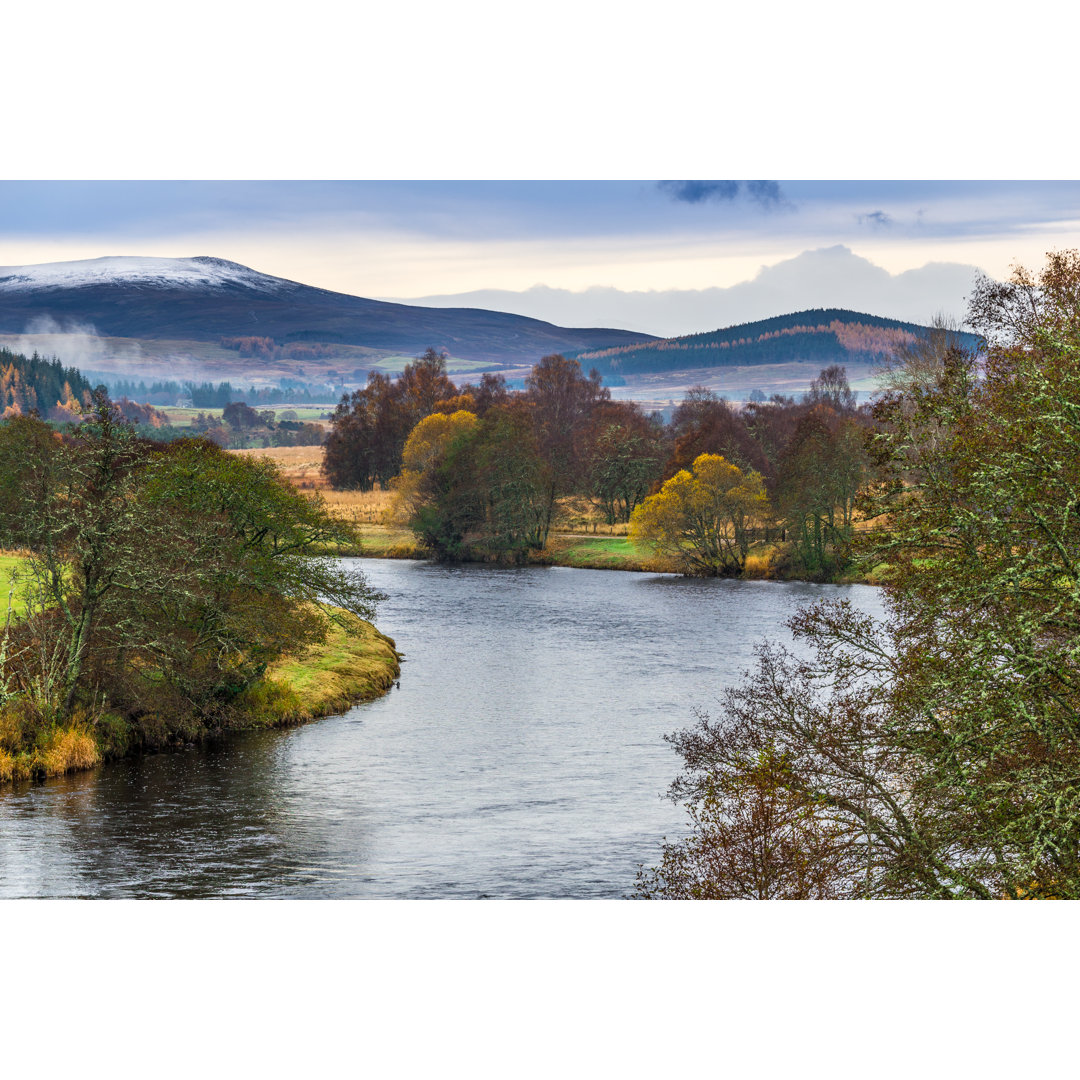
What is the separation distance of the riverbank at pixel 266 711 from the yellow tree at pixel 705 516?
80.2 feet

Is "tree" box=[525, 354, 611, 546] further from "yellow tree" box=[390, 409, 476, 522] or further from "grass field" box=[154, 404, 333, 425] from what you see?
"grass field" box=[154, 404, 333, 425]

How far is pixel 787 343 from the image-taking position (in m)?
67.2

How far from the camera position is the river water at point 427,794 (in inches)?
704

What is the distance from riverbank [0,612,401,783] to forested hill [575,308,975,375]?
24.4 m

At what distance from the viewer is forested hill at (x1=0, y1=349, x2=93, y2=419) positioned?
157 ft

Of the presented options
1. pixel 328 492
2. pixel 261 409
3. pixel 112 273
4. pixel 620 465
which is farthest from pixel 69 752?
pixel 328 492

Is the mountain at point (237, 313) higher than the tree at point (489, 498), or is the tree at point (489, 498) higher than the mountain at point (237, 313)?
the mountain at point (237, 313)

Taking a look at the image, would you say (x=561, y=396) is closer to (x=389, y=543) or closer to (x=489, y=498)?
(x=489, y=498)

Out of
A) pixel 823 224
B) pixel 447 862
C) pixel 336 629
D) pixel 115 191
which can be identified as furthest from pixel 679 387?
pixel 447 862

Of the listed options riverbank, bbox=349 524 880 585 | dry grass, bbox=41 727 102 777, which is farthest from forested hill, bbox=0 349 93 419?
dry grass, bbox=41 727 102 777

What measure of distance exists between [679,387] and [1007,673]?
2911 inches

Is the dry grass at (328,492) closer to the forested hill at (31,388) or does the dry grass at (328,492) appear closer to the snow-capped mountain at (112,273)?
the snow-capped mountain at (112,273)

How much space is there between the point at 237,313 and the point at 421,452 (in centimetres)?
1534

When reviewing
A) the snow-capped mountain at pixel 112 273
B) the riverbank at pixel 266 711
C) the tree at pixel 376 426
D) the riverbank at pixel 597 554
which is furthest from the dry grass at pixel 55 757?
the tree at pixel 376 426
